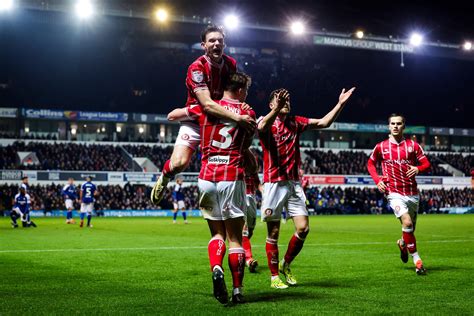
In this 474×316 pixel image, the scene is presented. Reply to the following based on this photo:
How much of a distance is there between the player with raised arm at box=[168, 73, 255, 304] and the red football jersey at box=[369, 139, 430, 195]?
188 inches

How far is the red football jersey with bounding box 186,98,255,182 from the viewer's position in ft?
21.8

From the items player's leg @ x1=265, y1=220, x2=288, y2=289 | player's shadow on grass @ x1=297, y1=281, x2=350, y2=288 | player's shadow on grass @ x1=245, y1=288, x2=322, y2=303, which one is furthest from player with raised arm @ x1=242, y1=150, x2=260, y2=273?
player's shadow on grass @ x1=245, y1=288, x2=322, y2=303

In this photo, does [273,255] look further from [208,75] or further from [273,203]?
[208,75]

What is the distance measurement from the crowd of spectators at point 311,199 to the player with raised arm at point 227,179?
3812cm

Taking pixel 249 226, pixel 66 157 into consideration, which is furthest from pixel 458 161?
pixel 249 226

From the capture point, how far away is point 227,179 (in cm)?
662

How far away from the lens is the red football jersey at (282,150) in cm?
864

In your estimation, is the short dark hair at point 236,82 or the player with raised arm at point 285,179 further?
the player with raised arm at point 285,179

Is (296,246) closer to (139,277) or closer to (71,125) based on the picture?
(139,277)

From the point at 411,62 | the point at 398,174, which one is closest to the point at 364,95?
the point at 411,62


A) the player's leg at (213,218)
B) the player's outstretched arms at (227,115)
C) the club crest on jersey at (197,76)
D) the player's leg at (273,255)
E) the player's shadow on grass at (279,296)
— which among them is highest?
the club crest on jersey at (197,76)

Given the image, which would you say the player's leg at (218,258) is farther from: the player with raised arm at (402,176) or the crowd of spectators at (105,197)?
the crowd of spectators at (105,197)

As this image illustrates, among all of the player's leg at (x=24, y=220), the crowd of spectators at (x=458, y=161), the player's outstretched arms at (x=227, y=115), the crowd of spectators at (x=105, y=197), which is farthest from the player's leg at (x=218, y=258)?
the crowd of spectators at (x=458, y=161)

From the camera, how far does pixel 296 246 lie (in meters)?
8.66
